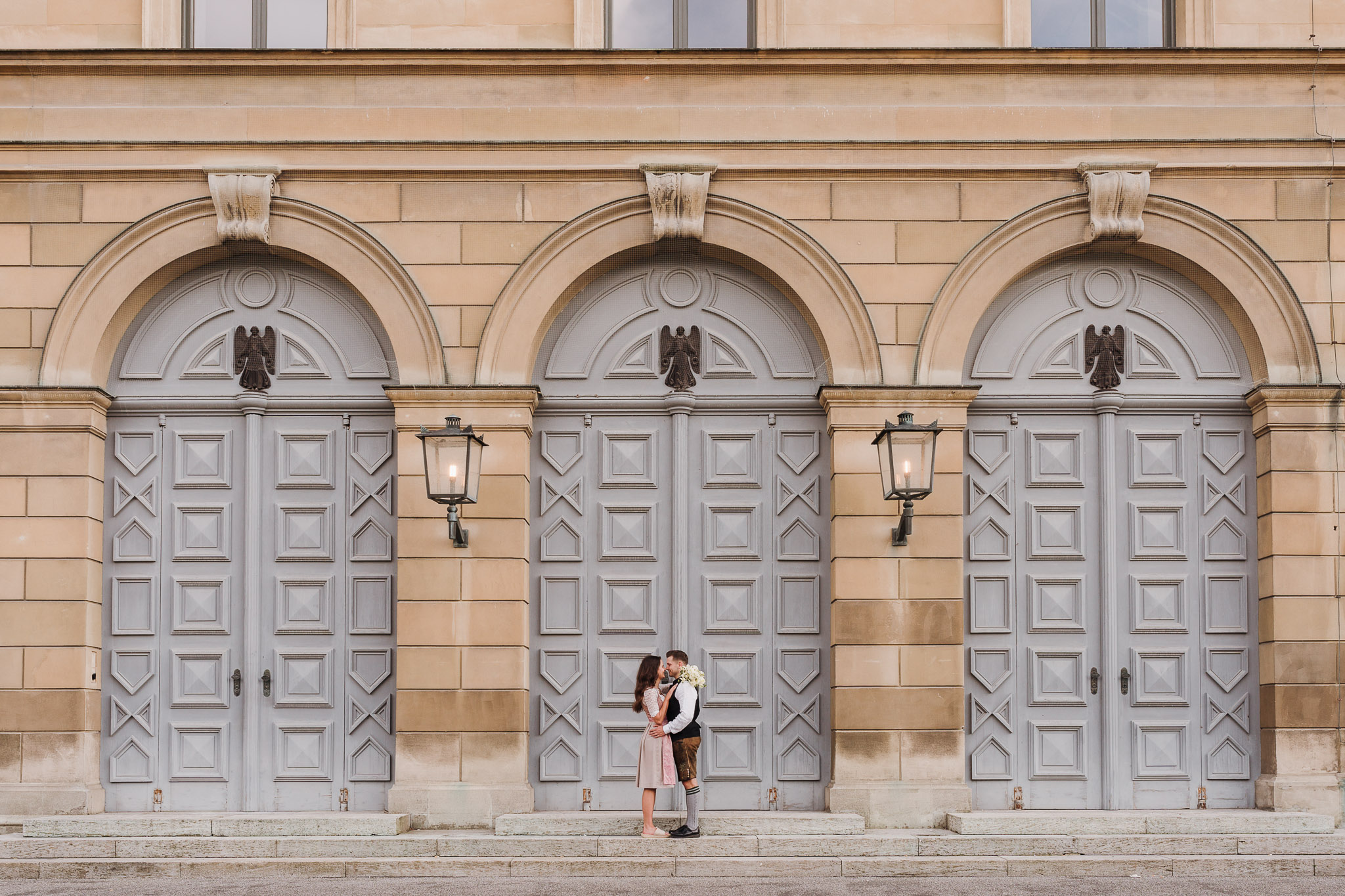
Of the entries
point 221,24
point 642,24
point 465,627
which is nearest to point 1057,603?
point 465,627

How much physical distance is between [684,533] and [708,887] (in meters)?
3.49

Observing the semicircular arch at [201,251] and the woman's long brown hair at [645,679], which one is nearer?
the woman's long brown hair at [645,679]

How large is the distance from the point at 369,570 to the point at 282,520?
0.96m

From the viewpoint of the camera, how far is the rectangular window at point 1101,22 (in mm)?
13281

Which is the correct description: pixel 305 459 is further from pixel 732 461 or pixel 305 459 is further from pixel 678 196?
pixel 678 196

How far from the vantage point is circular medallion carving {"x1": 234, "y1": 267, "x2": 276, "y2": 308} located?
13.1m

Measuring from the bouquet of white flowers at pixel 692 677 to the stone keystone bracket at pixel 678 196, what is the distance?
4002 mm

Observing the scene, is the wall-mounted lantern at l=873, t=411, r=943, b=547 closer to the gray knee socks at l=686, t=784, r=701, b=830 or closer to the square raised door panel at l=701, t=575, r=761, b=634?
the square raised door panel at l=701, t=575, r=761, b=634

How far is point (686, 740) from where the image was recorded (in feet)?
38.0

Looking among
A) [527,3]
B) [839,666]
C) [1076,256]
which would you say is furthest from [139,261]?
[1076,256]

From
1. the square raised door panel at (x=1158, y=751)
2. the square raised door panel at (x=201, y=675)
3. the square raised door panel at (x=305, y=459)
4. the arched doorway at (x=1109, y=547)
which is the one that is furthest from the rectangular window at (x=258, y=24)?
the square raised door panel at (x=1158, y=751)

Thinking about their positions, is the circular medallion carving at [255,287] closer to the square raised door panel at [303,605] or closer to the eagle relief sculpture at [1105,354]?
the square raised door panel at [303,605]

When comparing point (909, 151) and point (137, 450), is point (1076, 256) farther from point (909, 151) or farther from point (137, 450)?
point (137, 450)

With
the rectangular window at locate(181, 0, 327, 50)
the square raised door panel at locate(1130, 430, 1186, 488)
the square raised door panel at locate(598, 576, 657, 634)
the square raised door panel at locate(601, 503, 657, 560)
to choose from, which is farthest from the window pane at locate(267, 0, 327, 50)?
the square raised door panel at locate(1130, 430, 1186, 488)
